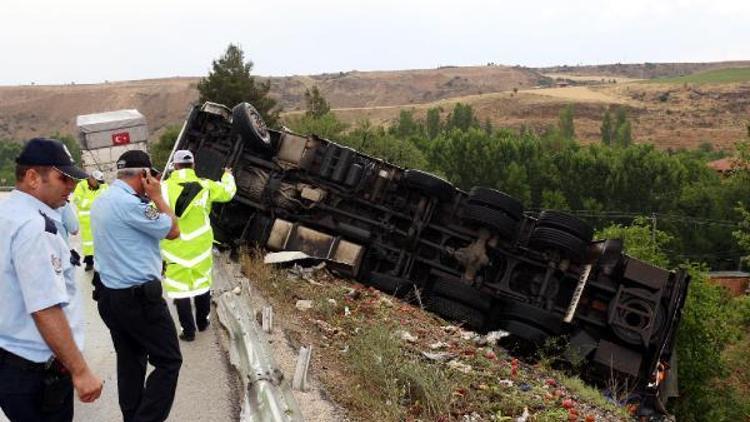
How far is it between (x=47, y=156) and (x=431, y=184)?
665 centimetres

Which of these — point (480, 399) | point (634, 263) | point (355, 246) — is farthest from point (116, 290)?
point (634, 263)

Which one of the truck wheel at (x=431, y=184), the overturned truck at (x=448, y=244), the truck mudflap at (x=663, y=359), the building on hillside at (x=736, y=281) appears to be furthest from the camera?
the building on hillside at (x=736, y=281)

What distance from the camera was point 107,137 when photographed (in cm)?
1905

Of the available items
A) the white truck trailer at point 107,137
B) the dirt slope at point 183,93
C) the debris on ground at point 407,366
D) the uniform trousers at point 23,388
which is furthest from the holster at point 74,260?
the dirt slope at point 183,93

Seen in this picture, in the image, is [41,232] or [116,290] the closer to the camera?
[41,232]

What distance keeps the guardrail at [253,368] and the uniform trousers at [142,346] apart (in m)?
0.47

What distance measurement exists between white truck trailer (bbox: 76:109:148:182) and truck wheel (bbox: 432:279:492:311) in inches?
472

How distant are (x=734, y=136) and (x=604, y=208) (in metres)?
61.3

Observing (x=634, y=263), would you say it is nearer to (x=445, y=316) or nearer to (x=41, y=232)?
(x=445, y=316)

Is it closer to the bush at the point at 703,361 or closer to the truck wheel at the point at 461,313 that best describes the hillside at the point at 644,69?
the bush at the point at 703,361

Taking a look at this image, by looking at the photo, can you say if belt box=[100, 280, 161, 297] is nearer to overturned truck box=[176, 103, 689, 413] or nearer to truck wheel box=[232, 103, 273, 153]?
overturned truck box=[176, 103, 689, 413]

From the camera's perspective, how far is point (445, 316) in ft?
28.8

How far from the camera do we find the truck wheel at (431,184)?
8.99 m

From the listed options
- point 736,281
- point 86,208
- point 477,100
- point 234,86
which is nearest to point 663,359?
point 86,208
